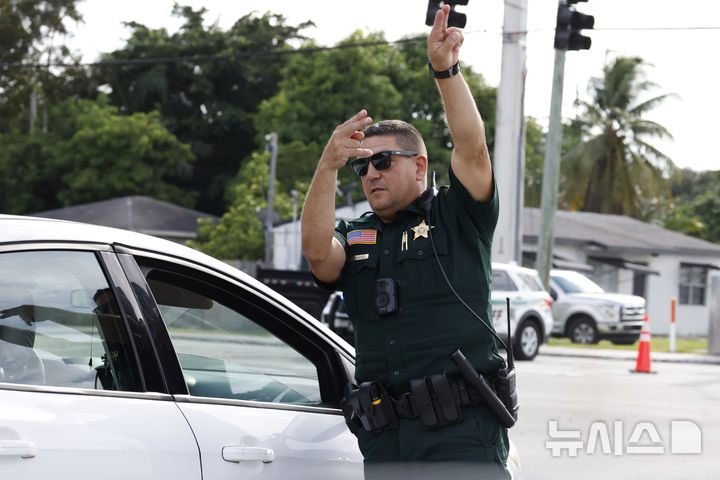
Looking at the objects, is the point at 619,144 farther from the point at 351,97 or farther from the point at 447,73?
the point at 447,73

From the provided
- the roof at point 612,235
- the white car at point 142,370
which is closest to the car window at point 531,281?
the white car at point 142,370

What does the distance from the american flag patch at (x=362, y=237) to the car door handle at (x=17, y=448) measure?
4.37 ft

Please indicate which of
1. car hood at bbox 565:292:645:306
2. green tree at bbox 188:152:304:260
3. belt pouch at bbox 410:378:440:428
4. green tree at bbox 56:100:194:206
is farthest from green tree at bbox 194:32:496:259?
belt pouch at bbox 410:378:440:428

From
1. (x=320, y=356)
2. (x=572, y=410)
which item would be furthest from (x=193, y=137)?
(x=320, y=356)

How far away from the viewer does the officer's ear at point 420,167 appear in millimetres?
3350

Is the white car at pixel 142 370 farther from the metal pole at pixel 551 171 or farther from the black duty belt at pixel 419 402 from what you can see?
the metal pole at pixel 551 171

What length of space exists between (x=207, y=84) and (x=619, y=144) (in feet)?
75.6

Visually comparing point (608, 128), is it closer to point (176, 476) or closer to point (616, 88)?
point (616, 88)

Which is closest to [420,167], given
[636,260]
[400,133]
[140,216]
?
[400,133]

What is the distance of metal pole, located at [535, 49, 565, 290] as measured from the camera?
70.1 ft

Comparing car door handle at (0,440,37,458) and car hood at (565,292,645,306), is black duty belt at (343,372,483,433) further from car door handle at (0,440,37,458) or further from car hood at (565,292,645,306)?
car hood at (565,292,645,306)

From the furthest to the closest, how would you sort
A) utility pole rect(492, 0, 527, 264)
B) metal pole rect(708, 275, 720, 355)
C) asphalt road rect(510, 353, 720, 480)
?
1. metal pole rect(708, 275, 720, 355)
2. utility pole rect(492, 0, 527, 264)
3. asphalt road rect(510, 353, 720, 480)

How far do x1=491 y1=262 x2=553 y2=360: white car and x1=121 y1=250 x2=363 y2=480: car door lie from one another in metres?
13.2

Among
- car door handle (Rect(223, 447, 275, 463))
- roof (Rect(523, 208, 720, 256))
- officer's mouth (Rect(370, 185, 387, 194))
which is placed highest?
officer's mouth (Rect(370, 185, 387, 194))
